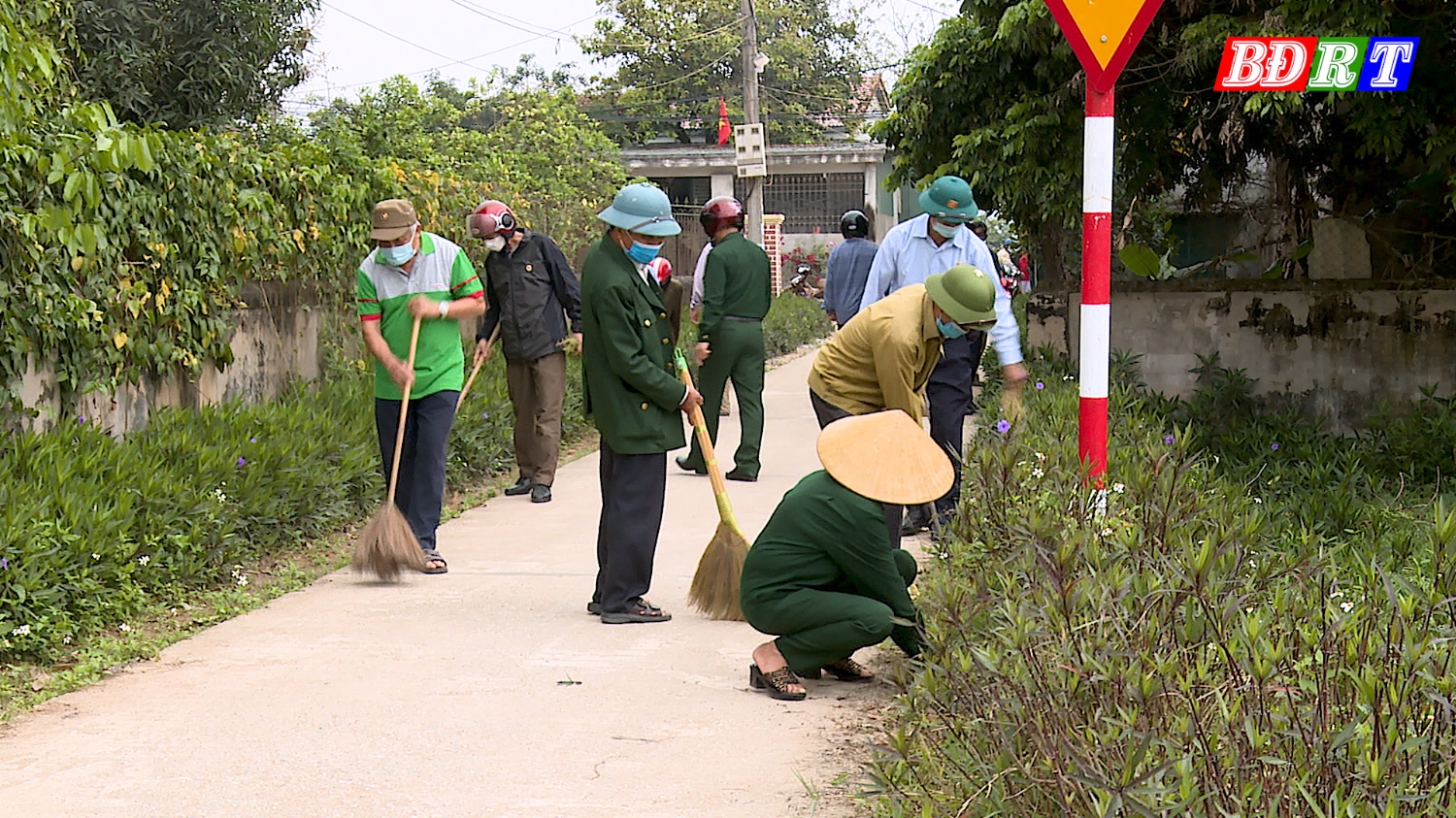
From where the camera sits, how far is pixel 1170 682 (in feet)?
10.6

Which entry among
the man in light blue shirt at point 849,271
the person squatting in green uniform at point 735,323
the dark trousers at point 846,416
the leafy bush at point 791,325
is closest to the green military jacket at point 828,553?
the dark trousers at point 846,416

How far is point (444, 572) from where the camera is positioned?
24.4 ft

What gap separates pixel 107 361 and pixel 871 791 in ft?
15.9

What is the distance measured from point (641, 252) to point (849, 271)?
6179 millimetres

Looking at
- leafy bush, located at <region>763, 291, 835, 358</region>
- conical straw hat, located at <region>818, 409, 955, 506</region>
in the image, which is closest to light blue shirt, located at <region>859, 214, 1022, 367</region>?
conical straw hat, located at <region>818, 409, 955, 506</region>

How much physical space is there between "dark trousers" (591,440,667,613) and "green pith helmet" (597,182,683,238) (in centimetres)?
87

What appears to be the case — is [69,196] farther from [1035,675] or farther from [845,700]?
[1035,675]

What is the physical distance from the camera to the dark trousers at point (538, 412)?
31.8 feet

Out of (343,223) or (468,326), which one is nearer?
(343,223)

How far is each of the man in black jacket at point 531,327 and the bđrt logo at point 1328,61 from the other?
160 inches

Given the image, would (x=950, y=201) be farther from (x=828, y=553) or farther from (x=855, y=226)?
(x=855, y=226)

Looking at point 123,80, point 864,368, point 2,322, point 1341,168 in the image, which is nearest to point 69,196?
point 2,322

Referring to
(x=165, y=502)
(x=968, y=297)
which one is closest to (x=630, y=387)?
(x=968, y=297)

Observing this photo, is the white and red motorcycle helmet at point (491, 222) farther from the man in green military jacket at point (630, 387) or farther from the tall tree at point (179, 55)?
the tall tree at point (179, 55)
